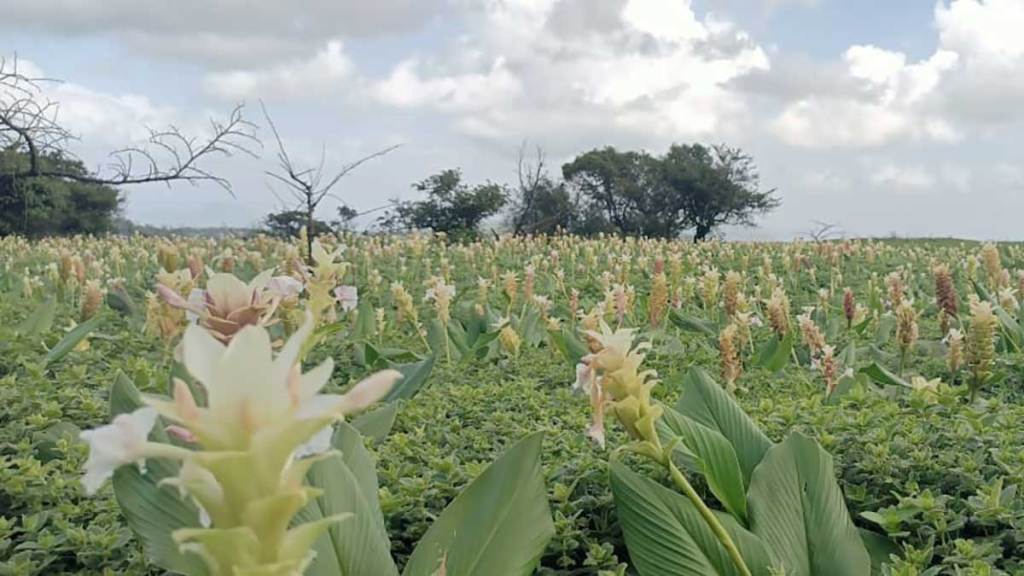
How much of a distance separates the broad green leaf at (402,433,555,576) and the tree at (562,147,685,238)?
36.8 metres

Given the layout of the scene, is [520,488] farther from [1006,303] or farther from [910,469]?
[1006,303]

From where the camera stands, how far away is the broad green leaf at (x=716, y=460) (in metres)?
2.03

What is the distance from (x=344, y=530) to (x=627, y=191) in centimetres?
3804

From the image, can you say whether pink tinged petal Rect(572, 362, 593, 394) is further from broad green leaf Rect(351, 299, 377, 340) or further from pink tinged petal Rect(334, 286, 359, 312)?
broad green leaf Rect(351, 299, 377, 340)

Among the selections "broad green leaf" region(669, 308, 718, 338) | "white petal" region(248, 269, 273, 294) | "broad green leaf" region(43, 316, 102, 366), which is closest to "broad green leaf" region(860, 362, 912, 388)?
"broad green leaf" region(669, 308, 718, 338)

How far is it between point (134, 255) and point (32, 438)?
9609 mm

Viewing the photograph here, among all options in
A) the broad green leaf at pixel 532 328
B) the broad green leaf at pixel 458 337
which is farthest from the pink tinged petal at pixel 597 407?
the broad green leaf at pixel 532 328

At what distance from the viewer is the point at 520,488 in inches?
67.3

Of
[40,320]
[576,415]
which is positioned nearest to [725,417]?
[576,415]

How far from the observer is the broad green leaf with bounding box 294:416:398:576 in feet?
5.31

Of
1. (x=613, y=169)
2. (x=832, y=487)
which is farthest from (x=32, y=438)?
(x=613, y=169)

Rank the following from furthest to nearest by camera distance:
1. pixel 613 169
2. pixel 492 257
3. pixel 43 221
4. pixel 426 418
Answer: pixel 613 169 → pixel 43 221 → pixel 492 257 → pixel 426 418

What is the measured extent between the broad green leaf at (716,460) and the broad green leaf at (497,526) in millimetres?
442

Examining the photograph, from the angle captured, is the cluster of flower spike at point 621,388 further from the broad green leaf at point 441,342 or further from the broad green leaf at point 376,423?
the broad green leaf at point 441,342
